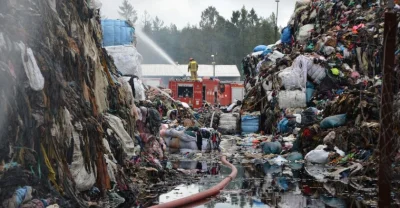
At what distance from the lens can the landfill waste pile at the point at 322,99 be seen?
10773mm

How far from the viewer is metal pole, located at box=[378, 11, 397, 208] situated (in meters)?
3.99

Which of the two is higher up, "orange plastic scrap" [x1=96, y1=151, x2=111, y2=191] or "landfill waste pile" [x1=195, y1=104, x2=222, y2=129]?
"orange plastic scrap" [x1=96, y1=151, x2=111, y2=191]

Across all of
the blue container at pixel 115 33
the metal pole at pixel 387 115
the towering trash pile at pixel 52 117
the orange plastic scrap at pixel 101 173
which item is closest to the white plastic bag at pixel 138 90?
the blue container at pixel 115 33

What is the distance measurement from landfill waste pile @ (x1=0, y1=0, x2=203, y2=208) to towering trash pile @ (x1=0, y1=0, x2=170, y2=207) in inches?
0.4

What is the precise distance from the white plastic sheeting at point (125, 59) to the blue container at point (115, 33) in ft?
1.70

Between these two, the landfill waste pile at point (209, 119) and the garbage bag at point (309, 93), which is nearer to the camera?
the garbage bag at point (309, 93)

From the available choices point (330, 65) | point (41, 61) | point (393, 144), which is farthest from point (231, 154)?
point (393, 144)

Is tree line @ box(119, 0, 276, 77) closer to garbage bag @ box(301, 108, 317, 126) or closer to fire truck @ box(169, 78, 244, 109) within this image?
fire truck @ box(169, 78, 244, 109)

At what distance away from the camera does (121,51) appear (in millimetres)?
13539

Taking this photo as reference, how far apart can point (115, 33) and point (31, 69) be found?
27.8ft

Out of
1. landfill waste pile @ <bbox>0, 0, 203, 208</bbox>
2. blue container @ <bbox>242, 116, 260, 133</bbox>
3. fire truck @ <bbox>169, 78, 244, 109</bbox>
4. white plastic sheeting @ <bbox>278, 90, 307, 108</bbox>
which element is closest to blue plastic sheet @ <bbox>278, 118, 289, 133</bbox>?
white plastic sheeting @ <bbox>278, 90, 307, 108</bbox>

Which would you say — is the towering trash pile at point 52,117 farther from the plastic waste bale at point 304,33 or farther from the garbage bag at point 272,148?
the plastic waste bale at point 304,33

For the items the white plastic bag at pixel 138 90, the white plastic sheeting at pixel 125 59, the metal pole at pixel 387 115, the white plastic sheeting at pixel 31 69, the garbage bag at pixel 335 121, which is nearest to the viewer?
the metal pole at pixel 387 115

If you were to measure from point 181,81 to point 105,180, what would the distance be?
815 inches
